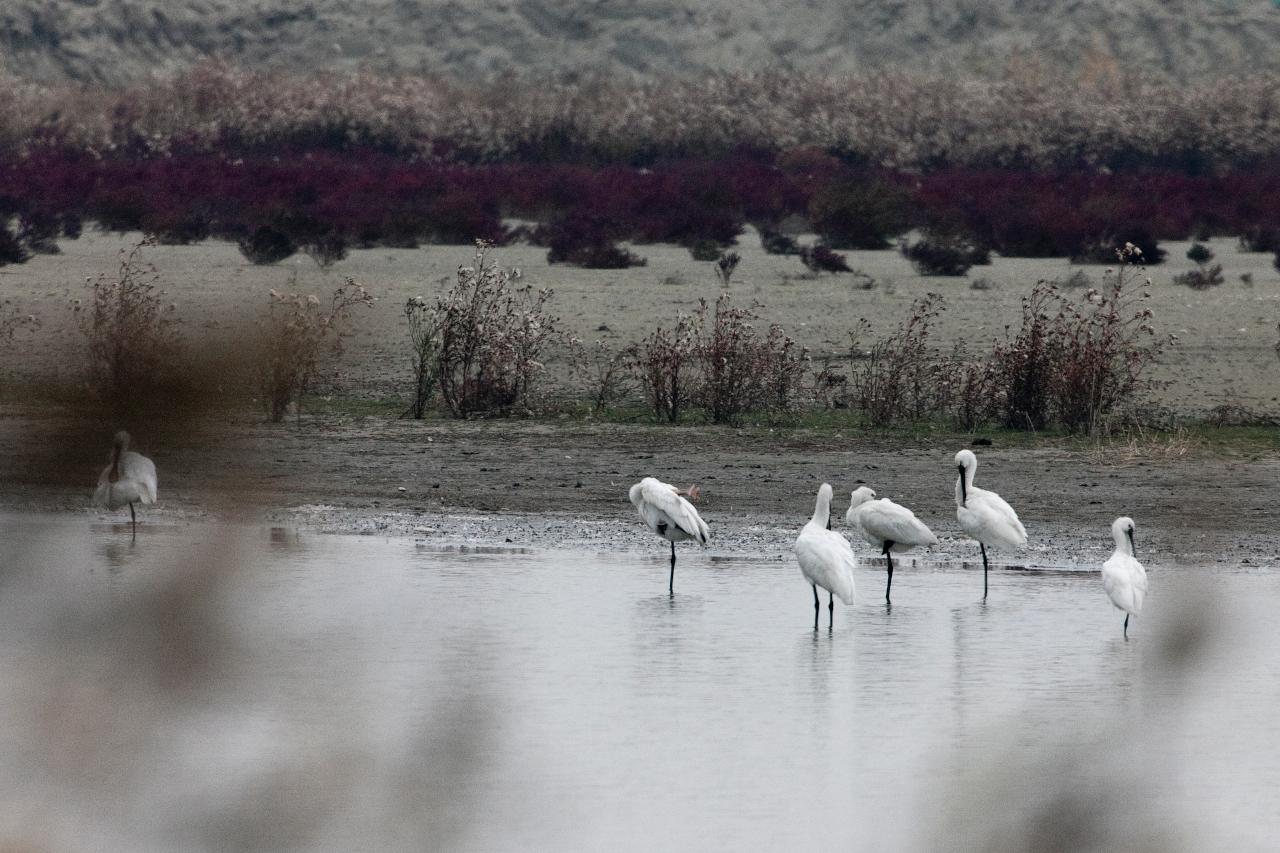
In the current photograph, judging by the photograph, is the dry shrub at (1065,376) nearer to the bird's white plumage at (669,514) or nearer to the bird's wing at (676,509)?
the bird's white plumage at (669,514)

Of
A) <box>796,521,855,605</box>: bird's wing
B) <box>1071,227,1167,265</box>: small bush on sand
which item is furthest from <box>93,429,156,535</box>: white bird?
<box>1071,227,1167,265</box>: small bush on sand

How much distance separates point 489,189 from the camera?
35.9m

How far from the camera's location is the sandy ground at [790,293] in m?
17.7

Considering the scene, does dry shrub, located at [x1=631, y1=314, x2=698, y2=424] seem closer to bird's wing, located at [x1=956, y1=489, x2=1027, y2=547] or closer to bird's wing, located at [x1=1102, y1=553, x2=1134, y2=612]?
bird's wing, located at [x1=956, y1=489, x2=1027, y2=547]

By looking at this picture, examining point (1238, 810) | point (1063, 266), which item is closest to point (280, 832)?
point (1238, 810)

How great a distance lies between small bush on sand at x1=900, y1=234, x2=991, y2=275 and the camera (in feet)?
87.7

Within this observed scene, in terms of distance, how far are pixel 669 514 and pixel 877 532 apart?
3.39 ft

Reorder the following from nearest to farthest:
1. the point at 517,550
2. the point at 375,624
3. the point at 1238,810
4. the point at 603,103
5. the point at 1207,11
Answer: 1. the point at 375,624
2. the point at 1238,810
3. the point at 517,550
4. the point at 603,103
5. the point at 1207,11

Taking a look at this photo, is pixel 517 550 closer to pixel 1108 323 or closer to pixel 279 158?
pixel 1108 323

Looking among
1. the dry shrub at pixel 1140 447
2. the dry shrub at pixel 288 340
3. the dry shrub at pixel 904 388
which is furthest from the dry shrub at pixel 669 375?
the dry shrub at pixel 288 340

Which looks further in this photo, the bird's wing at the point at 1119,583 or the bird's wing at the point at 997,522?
the bird's wing at the point at 997,522

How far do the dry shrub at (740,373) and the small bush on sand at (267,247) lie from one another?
11.8 metres

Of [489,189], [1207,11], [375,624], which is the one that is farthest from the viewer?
[1207,11]

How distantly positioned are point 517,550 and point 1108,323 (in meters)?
4.97
